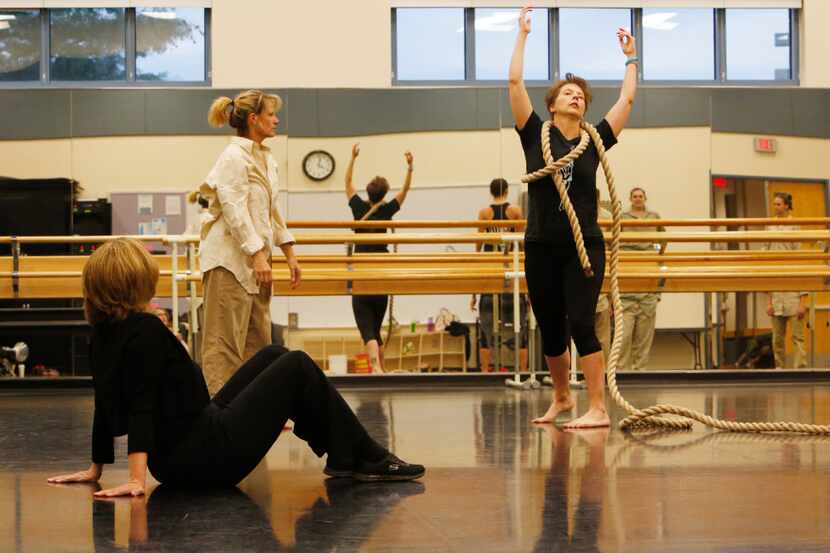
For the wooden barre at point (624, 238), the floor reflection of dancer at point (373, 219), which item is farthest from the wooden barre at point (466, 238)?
the floor reflection of dancer at point (373, 219)

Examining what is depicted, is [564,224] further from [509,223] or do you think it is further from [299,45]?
[299,45]

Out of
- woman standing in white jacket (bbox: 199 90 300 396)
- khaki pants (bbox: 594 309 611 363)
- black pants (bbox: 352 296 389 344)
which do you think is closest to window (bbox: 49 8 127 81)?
black pants (bbox: 352 296 389 344)

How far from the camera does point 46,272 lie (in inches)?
340

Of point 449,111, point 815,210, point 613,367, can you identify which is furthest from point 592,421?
point 815,210

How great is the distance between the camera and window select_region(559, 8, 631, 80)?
488 inches

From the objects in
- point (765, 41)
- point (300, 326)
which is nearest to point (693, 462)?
point (300, 326)

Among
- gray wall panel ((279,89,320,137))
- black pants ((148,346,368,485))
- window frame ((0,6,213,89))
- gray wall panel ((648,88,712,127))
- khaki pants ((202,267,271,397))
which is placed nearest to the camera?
black pants ((148,346,368,485))

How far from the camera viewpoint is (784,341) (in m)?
9.40

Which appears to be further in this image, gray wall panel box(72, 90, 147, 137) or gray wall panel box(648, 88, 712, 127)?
gray wall panel box(648, 88, 712, 127)

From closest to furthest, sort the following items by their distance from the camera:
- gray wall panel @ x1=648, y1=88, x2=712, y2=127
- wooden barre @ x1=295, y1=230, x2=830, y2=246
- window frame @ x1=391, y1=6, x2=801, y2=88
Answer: wooden barre @ x1=295, y1=230, x2=830, y2=246, gray wall panel @ x1=648, y1=88, x2=712, y2=127, window frame @ x1=391, y1=6, x2=801, y2=88

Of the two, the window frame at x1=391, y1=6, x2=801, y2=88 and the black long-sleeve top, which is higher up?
the window frame at x1=391, y1=6, x2=801, y2=88

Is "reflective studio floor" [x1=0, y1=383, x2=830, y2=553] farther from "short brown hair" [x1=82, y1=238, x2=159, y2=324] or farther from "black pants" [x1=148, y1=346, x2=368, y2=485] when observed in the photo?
"short brown hair" [x1=82, y1=238, x2=159, y2=324]

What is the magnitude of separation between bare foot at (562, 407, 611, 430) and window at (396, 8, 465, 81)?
761 cm

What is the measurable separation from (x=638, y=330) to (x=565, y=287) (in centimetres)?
460
